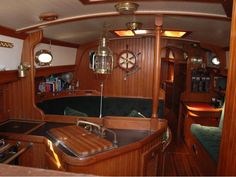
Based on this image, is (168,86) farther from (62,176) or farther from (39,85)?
(62,176)

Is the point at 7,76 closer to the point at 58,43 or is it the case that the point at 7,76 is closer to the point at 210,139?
the point at 58,43

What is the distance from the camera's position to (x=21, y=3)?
1468mm

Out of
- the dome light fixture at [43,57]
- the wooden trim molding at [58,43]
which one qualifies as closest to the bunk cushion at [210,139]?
the dome light fixture at [43,57]

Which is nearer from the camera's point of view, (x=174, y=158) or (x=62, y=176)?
(x=62, y=176)

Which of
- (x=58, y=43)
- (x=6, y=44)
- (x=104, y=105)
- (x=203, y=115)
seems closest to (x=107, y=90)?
(x=104, y=105)

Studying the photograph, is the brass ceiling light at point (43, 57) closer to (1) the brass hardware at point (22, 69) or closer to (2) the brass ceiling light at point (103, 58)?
(1) the brass hardware at point (22, 69)

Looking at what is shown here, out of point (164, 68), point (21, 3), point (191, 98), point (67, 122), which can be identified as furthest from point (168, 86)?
point (21, 3)

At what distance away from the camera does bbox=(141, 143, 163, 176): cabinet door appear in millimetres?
1814

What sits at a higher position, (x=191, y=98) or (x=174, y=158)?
(x=191, y=98)

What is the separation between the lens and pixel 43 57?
2.65 metres

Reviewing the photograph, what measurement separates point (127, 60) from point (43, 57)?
6.45ft

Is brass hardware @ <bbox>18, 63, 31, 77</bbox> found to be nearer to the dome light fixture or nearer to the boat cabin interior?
the boat cabin interior

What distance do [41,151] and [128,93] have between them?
8.49 ft

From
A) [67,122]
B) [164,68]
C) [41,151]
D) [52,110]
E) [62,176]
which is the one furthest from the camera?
[164,68]
